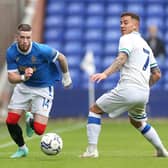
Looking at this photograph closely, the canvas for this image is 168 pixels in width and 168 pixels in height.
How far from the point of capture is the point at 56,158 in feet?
38.9

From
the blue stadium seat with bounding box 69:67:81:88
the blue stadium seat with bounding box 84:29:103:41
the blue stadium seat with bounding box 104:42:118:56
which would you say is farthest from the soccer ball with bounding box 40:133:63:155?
the blue stadium seat with bounding box 84:29:103:41

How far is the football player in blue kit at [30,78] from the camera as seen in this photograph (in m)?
12.0

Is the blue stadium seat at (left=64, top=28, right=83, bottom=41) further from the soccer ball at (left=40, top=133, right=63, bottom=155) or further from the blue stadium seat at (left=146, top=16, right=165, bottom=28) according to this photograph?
the soccer ball at (left=40, top=133, right=63, bottom=155)

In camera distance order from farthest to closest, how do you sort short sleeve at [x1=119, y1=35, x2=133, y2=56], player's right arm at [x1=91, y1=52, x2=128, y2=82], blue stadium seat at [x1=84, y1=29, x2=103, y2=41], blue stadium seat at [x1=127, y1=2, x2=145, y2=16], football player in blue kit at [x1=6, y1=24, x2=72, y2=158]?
1. blue stadium seat at [x1=127, y1=2, x2=145, y2=16]
2. blue stadium seat at [x1=84, y1=29, x2=103, y2=41]
3. football player in blue kit at [x1=6, y1=24, x2=72, y2=158]
4. short sleeve at [x1=119, y1=35, x2=133, y2=56]
5. player's right arm at [x1=91, y1=52, x2=128, y2=82]

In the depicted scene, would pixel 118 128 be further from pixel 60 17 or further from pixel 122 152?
pixel 60 17

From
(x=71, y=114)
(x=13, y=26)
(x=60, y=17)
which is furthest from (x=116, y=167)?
(x=60, y=17)

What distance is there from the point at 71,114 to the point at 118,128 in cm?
424

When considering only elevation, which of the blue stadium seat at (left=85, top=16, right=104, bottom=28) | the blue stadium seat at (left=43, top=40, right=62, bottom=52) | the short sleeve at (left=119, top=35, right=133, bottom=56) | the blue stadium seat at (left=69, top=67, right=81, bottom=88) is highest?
the short sleeve at (left=119, top=35, right=133, bottom=56)

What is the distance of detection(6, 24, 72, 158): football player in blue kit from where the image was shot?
39.3 ft

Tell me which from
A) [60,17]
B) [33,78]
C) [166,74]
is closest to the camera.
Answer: [33,78]

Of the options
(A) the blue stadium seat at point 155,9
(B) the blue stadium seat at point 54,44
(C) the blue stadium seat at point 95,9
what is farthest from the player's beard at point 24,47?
(A) the blue stadium seat at point 155,9

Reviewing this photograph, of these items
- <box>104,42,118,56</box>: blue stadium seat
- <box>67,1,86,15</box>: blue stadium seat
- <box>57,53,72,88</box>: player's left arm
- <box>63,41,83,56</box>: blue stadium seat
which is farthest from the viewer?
<box>67,1,86,15</box>: blue stadium seat

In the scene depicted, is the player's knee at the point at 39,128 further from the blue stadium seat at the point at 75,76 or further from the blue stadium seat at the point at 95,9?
the blue stadium seat at the point at 95,9

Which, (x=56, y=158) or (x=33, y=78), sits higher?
(x=33, y=78)
